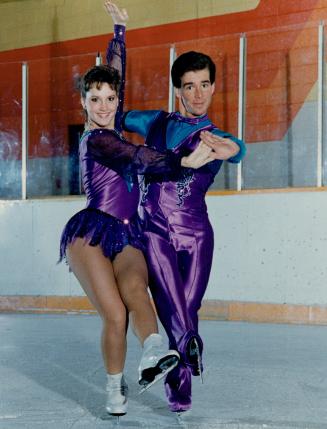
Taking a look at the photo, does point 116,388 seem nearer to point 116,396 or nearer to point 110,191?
point 116,396

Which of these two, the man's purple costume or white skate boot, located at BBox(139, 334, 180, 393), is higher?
the man's purple costume

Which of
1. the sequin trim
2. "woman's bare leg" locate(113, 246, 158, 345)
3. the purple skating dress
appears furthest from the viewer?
the sequin trim

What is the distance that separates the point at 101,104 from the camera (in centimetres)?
292

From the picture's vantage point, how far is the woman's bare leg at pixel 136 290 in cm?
269

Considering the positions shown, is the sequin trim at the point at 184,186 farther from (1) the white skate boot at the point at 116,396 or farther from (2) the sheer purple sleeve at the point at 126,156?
(1) the white skate boot at the point at 116,396

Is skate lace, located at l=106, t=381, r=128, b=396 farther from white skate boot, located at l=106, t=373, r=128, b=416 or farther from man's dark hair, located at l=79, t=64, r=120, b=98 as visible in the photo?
man's dark hair, located at l=79, t=64, r=120, b=98

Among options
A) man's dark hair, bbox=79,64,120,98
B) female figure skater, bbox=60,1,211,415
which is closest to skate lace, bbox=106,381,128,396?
female figure skater, bbox=60,1,211,415

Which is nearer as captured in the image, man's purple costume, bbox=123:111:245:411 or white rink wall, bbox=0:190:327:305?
A: man's purple costume, bbox=123:111:245:411

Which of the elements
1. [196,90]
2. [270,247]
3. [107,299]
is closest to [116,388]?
[107,299]

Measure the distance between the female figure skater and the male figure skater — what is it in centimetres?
10

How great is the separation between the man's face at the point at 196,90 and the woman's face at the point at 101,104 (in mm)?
286

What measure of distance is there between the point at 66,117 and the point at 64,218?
925mm

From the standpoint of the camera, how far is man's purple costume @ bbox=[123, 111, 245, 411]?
2963 mm

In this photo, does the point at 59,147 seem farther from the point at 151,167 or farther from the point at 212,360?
the point at 151,167
